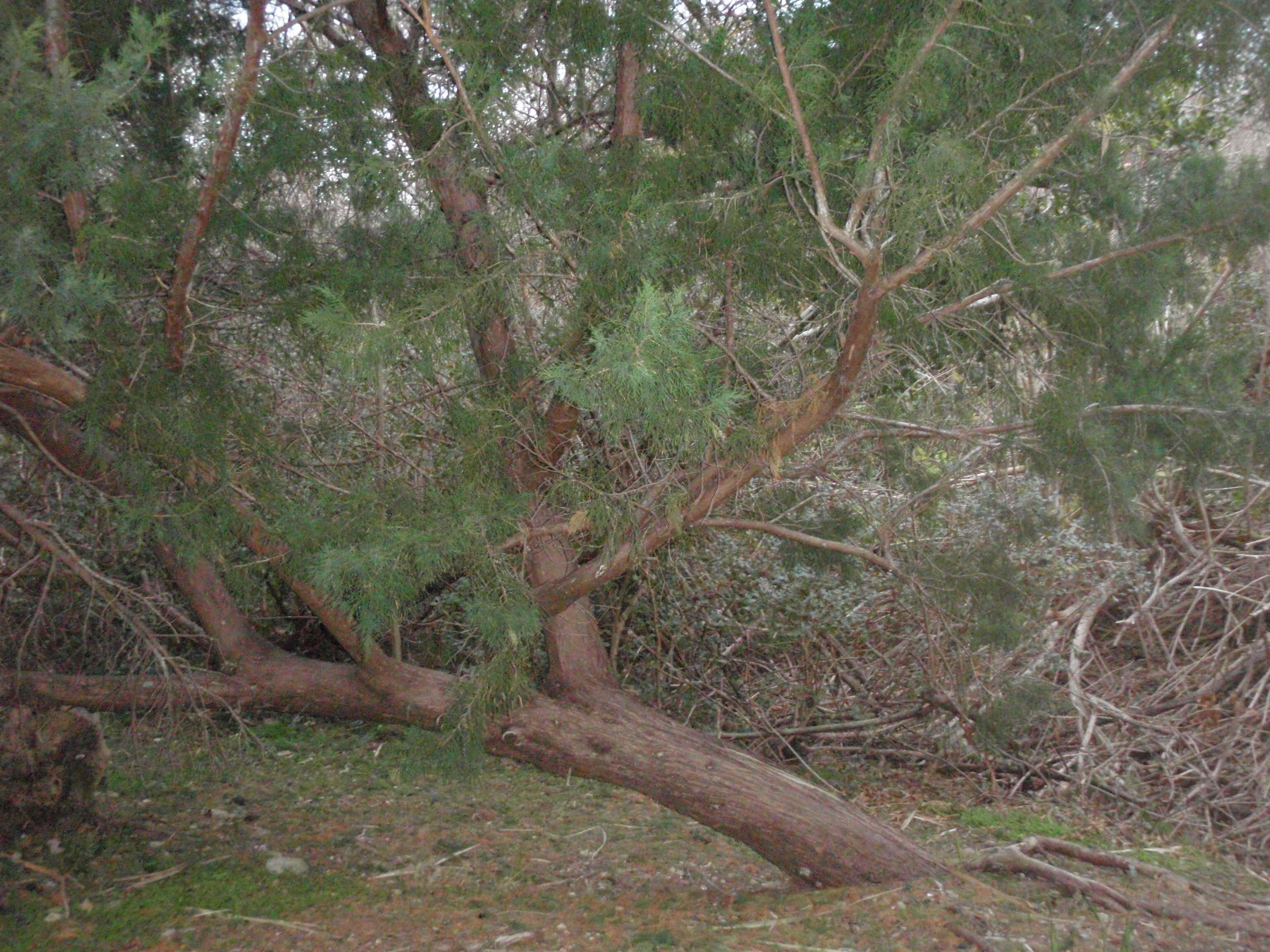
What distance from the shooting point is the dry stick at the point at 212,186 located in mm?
3031

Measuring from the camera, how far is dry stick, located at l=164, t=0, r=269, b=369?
9.95 ft

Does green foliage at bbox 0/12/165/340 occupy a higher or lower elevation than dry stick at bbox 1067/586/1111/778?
higher

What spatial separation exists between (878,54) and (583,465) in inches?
64.9

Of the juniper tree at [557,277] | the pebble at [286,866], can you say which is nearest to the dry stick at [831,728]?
the juniper tree at [557,277]

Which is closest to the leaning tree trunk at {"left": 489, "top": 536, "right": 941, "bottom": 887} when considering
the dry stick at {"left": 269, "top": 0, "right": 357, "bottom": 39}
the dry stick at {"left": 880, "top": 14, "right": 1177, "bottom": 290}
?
the dry stick at {"left": 880, "top": 14, "right": 1177, "bottom": 290}

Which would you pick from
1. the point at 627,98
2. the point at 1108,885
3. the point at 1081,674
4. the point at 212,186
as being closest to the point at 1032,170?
the point at 627,98

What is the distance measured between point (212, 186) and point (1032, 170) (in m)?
2.26

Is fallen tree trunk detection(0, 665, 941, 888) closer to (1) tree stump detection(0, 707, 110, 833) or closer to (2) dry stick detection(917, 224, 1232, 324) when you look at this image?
(1) tree stump detection(0, 707, 110, 833)

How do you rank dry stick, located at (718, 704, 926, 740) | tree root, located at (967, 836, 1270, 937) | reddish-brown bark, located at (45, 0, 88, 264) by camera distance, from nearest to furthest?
reddish-brown bark, located at (45, 0, 88, 264), tree root, located at (967, 836, 1270, 937), dry stick, located at (718, 704, 926, 740)

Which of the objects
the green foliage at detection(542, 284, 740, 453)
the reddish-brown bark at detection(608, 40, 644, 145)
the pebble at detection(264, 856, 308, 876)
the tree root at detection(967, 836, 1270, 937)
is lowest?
the tree root at detection(967, 836, 1270, 937)

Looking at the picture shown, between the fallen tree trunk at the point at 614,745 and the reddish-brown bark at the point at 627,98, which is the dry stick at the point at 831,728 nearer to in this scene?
the fallen tree trunk at the point at 614,745

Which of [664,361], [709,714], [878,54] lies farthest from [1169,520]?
[664,361]

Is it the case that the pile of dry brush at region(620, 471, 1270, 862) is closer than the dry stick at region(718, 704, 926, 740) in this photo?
Yes

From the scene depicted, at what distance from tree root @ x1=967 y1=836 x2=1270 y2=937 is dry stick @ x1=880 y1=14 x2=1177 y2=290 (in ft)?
7.31
